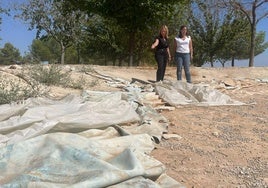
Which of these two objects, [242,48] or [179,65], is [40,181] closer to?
[179,65]

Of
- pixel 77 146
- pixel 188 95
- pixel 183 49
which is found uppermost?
pixel 183 49

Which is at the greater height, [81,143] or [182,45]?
[182,45]

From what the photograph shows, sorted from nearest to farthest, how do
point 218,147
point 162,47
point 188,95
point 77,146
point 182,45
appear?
point 77,146 → point 218,147 → point 188,95 → point 182,45 → point 162,47

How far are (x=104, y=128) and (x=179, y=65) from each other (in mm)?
5129

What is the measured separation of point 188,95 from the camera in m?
7.91

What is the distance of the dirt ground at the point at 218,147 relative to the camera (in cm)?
372

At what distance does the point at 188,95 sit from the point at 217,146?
3.24 metres

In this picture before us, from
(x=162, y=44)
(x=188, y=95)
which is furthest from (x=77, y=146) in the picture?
(x=162, y=44)

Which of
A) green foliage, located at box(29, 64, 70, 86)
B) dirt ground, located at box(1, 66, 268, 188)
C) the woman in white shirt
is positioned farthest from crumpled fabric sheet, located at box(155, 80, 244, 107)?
green foliage, located at box(29, 64, 70, 86)

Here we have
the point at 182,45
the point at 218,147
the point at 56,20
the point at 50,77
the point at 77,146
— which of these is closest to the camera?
the point at 77,146

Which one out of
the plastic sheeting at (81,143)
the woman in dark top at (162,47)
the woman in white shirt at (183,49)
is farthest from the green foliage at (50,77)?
the woman in white shirt at (183,49)

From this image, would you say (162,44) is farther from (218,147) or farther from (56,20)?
(56,20)

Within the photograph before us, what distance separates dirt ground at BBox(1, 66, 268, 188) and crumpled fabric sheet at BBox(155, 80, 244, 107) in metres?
0.30

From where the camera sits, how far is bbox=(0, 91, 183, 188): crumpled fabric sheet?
293 cm
